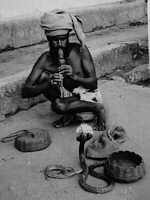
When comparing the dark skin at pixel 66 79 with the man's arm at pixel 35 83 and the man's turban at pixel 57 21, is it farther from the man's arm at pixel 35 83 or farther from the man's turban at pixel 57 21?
the man's turban at pixel 57 21

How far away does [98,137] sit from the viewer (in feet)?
11.9

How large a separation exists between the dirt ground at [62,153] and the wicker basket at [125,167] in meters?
0.06

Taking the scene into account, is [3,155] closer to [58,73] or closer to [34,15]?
[58,73]

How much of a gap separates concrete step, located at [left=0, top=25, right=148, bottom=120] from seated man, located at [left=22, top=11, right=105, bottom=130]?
448 mm

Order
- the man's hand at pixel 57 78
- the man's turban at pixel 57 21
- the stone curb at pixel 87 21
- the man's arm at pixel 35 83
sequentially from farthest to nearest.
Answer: the stone curb at pixel 87 21
the man's arm at pixel 35 83
the man's hand at pixel 57 78
the man's turban at pixel 57 21

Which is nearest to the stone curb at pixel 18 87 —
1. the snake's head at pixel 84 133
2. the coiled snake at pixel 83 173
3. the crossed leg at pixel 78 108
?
the crossed leg at pixel 78 108

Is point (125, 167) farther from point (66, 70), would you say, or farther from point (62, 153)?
point (66, 70)

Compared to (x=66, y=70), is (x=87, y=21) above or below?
below

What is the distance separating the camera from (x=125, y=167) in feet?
9.97

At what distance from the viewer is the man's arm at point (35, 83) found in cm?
395

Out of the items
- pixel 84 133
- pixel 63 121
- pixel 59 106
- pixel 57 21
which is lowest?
pixel 63 121

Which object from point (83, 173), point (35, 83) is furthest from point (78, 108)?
point (83, 173)

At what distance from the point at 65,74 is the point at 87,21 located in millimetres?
3304

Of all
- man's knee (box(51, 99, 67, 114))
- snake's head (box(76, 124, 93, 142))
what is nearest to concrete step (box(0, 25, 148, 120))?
man's knee (box(51, 99, 67, 114))
